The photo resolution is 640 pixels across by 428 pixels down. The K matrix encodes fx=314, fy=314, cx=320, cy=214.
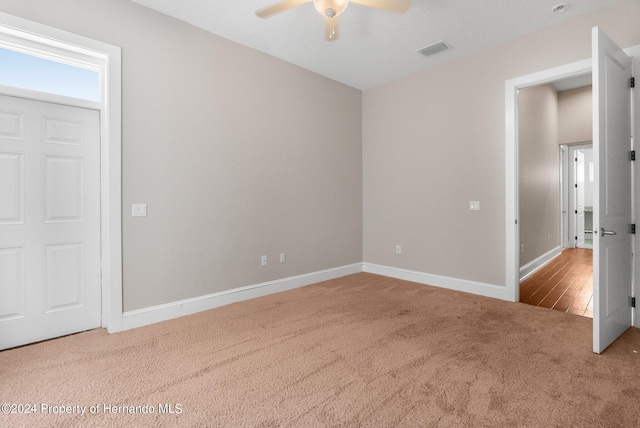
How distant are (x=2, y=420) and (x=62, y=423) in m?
0.32

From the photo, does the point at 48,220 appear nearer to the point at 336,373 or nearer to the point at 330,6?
the point at 336,373

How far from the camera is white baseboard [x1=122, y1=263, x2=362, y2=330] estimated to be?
2.91 m

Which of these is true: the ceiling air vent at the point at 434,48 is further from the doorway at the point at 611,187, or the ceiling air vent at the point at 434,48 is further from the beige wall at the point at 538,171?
the beige wall at the point at 538,171

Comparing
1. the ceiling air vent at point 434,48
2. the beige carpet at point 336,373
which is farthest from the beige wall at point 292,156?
the beige carpet at point 336,373

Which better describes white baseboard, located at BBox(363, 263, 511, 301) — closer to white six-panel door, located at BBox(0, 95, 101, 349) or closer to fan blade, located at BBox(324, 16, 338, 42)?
fan blade, located at BBox(324, 16, 338, 42)

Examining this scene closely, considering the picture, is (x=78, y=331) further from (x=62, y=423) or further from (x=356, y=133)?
(x=356, y=133)

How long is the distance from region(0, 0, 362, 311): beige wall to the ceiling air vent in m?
1.38

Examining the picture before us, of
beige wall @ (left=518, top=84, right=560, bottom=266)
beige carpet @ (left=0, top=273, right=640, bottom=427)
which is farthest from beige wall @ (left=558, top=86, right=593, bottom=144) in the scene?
beige carpet @ (left=0, top=273, right=640, bottom=427)

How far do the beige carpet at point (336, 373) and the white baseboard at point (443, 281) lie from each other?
1.94ft

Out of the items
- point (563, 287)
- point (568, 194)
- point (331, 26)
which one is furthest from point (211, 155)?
point (568, 194)

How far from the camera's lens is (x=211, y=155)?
3.41 metres

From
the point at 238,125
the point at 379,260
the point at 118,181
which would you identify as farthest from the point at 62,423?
the point at 379,260

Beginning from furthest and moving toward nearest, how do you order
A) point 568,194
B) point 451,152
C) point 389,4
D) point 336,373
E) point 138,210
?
point 568,194 < point 451,152 < point 138,210 < point 389,4 < point 336,373

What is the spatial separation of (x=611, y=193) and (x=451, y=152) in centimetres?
186
